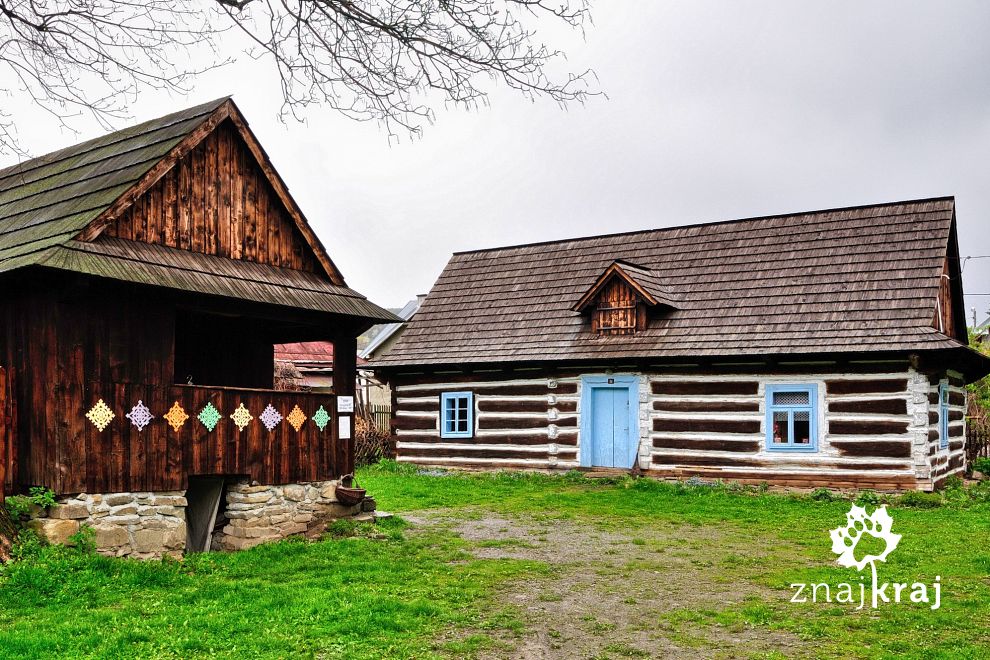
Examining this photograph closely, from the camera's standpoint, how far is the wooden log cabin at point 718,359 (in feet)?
58.4


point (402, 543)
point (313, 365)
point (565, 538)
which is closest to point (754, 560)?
point (565, 538)

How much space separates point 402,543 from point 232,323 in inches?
163

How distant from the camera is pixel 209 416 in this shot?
11438 mm

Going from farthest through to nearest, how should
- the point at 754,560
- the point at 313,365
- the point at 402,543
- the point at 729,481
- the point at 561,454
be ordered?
the point at 313,365, the point at 561,454, the point at 729,481, the point at 402,543, the point at 754,560

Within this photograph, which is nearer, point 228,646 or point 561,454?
point 228,646

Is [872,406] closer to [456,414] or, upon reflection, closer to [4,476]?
[456,414]

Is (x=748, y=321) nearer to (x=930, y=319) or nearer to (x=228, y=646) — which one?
(x=930, y=319)

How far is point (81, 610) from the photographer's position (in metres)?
8.34

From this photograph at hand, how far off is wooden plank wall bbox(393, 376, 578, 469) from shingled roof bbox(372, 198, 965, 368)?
0.82m

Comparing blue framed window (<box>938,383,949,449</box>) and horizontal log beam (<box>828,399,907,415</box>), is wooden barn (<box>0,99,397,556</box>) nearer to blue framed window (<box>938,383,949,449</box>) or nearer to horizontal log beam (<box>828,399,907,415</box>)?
horizontal log beam (<box>828,399,907,415</box>)

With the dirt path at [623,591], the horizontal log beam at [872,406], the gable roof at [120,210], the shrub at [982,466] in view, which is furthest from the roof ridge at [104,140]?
the shrub at [982,466]

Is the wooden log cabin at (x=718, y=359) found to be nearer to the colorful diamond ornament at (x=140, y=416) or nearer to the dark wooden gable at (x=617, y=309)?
the dark wooden gable at (x=617, y=309)

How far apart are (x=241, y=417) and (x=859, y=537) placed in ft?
26.6

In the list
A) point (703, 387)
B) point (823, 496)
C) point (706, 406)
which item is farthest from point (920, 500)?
point (703, 387)
